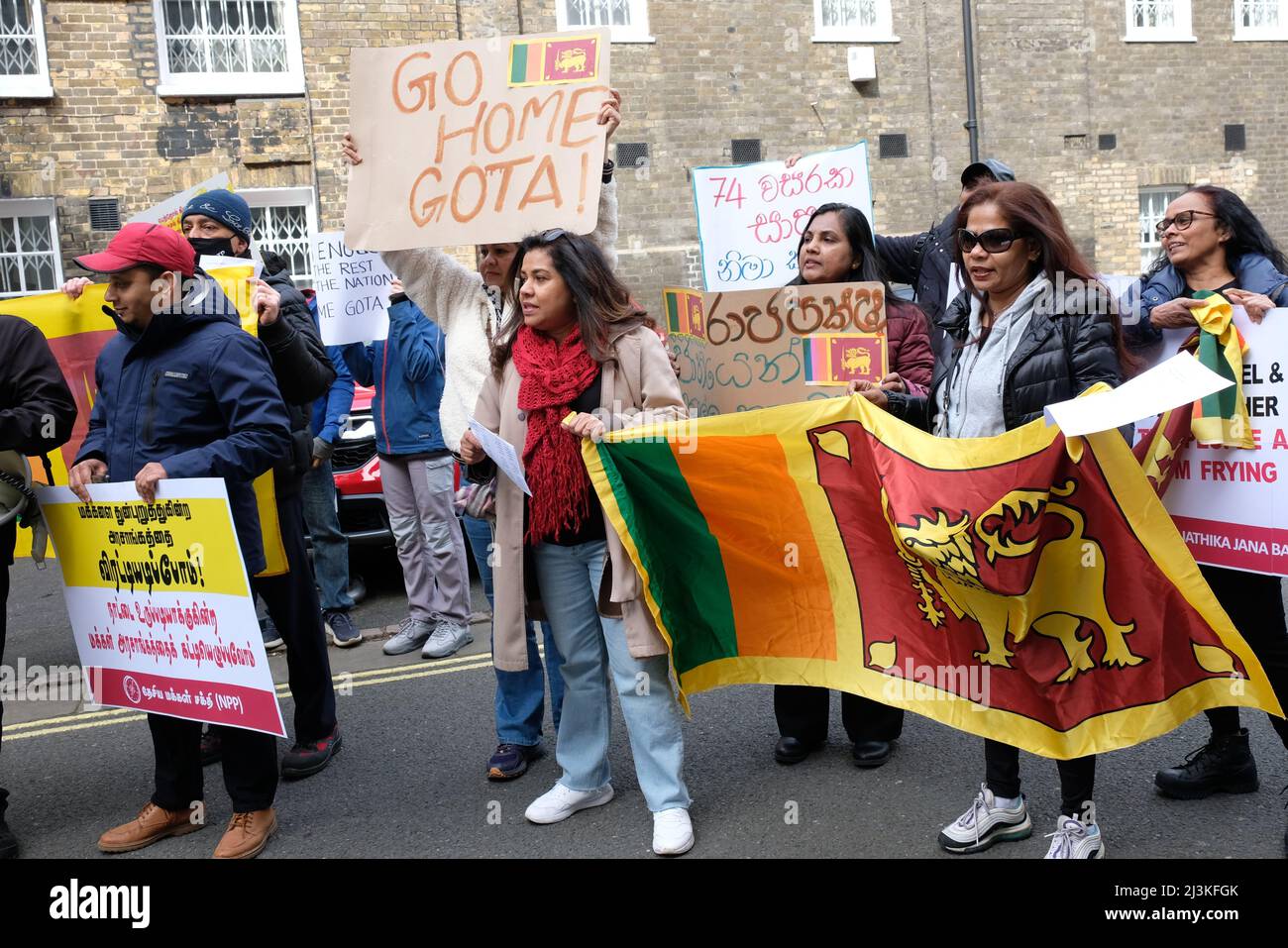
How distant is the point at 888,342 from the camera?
434 cm

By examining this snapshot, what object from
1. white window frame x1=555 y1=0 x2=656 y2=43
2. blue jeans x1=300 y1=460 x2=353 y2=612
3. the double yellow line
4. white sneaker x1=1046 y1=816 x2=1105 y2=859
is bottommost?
the double yellow line

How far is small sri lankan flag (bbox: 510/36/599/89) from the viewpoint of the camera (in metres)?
4.39

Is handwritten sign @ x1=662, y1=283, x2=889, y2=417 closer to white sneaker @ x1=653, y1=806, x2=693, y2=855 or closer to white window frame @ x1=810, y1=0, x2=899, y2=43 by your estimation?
white sneaker @ x1=653, y1=806, x2=693, y2=855

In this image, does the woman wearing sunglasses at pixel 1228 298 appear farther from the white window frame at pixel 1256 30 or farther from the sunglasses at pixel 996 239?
the white window frame at pixel 1256 30

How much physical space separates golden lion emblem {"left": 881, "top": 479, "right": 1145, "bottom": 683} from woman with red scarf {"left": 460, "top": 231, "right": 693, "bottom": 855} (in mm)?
978

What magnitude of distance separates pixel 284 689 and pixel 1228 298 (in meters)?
4.65

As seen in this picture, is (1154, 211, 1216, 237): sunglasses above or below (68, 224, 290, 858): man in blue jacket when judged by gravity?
above

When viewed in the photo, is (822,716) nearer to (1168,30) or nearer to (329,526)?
(329,526)

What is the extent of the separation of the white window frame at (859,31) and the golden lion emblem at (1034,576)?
47.6 feet

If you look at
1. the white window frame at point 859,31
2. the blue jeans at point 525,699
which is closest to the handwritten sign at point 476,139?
the blue jeans at point 525,699

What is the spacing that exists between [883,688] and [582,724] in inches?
41.8

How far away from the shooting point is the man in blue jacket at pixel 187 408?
3.95m

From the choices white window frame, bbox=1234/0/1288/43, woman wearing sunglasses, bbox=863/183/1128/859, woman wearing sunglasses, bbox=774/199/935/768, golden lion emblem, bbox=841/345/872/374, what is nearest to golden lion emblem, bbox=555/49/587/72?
woman wearing sunglasses, bbox=774/199/935/768

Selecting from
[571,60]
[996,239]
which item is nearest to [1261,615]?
[996,239]
